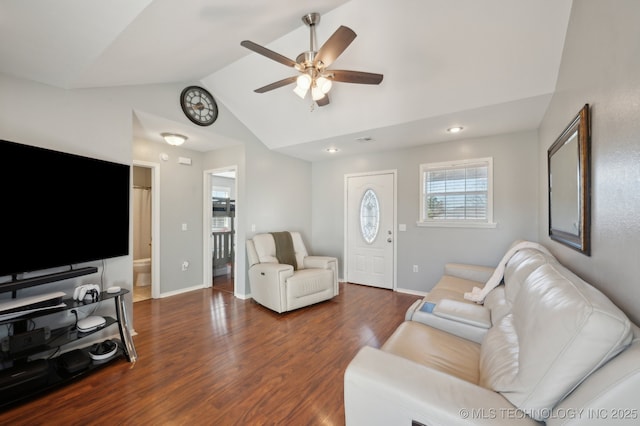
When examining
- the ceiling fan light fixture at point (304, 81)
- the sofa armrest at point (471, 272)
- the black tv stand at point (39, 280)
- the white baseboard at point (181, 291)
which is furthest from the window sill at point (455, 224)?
the black tv stand at point (39, 280)

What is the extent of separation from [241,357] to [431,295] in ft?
6.26

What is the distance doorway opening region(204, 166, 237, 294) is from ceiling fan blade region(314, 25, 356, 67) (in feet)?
8.38

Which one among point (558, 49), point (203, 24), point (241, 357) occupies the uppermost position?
point (203, 24)

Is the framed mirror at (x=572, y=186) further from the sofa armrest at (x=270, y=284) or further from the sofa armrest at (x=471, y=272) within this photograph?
the sofa armrest at (x=270, y=284)

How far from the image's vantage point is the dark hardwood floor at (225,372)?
1.67 meters

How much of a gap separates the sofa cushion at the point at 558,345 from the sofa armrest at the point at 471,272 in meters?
2.13

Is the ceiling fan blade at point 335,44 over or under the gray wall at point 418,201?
over

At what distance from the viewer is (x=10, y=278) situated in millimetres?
1971

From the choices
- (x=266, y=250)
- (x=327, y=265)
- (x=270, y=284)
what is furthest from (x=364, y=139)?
(x=270, y=284)

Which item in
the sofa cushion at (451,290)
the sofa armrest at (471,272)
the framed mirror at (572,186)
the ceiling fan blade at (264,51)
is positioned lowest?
the sofa cushion at (451,290)

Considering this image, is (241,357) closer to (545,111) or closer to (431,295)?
(431,295)

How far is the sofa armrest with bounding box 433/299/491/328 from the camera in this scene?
177cm

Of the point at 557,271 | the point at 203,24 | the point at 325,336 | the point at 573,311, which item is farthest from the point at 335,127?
the point at 573,311

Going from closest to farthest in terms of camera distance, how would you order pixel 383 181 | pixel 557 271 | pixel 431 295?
pixel 557 271, pixel 431 295, pixel 383 181
